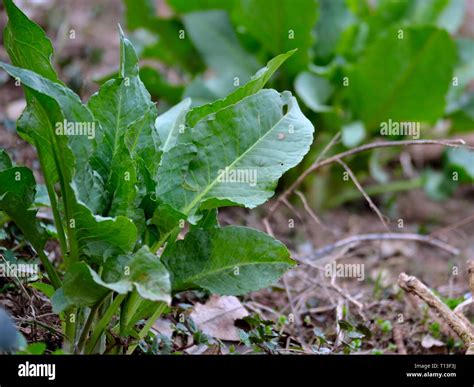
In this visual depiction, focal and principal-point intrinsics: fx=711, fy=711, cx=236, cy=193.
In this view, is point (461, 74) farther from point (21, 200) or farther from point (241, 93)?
point (21, 200)

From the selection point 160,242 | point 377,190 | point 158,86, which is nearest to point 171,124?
point 160,242

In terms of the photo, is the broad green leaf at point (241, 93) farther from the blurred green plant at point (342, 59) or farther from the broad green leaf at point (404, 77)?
the broad green leaf at point (404, 77)

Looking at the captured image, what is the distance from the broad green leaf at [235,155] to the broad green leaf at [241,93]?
0.19 ft

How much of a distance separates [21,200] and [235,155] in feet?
1.31

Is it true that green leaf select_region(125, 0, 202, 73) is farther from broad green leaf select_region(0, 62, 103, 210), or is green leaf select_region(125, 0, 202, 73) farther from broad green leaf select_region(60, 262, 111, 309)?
broad green leaf select_region(60, 262, 111, 309)

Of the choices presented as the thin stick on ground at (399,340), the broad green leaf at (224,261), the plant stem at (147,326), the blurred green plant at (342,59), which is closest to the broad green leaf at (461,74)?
the blurred green plant at (342,59)

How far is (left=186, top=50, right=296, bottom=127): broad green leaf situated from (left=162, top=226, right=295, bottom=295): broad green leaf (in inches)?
9.5

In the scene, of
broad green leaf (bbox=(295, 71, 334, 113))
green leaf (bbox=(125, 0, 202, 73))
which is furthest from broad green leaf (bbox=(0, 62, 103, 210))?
green leaf (bbox=(125, 0, 202, 73))

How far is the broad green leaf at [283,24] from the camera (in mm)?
2654

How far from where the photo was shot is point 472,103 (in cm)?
311

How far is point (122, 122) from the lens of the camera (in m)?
1.34
